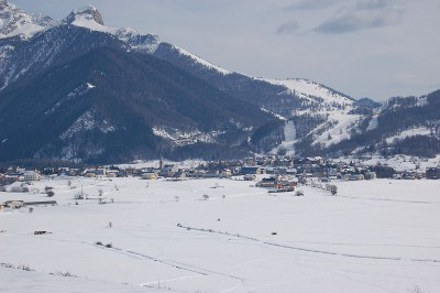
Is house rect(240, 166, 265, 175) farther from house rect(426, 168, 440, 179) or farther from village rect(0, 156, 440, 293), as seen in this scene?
house rect(426, 168, 440, 179)

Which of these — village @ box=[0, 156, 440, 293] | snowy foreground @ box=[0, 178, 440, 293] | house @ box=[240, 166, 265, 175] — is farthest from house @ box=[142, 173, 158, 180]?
snowy foreground @ box=[0, 178, 440, 293]

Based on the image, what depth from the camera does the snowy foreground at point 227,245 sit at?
111 ft

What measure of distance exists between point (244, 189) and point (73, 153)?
320 feet

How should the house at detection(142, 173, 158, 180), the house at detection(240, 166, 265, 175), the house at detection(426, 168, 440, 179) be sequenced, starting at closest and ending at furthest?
the house at detection(426, 168, 440, 179) < the house at detection(142, 173, 158, 180) < the house at detection(240, 166, 265, 175)

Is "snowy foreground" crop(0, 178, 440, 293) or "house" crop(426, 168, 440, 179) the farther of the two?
"house" crop(426, 168, 440, 179)

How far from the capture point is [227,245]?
48.3 m

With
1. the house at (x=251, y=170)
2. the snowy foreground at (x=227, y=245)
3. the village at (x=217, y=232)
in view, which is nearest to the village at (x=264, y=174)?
the house at (x=251, y=170)

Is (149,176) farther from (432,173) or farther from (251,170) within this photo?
(432,173)

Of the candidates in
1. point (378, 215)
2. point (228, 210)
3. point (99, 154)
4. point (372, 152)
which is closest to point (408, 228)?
point (378, 215)

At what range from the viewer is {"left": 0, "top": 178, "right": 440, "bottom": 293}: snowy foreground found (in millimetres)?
33906

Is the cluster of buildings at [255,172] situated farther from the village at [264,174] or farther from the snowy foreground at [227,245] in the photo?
the snowy foreground at [227,245]

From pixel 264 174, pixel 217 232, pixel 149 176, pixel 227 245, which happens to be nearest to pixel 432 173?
pixel 264 174

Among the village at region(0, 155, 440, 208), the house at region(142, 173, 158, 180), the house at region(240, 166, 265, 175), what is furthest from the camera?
the house at region(240, 166, 265, 175)

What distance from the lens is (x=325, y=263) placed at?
40.6m
